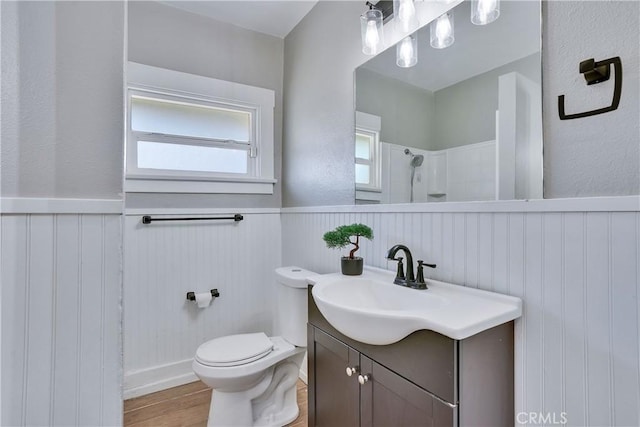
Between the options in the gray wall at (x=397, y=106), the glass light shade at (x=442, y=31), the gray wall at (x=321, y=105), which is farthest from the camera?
the gray wall at (x=321, y=105)

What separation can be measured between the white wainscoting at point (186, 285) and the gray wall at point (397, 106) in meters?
1.14

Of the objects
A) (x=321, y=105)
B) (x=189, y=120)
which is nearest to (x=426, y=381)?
(x=321, y=105)

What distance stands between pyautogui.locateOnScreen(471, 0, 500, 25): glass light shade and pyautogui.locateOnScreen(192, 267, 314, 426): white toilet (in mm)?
1318

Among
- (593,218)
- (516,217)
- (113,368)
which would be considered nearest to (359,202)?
(516,217)

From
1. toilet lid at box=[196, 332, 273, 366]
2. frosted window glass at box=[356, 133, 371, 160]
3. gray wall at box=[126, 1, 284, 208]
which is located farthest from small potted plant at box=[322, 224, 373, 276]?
gray wall at box=[126, 1, 284, 208]

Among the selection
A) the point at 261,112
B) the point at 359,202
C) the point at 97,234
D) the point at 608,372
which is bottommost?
the point at 608,372

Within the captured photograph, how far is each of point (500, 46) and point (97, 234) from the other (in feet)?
4.38

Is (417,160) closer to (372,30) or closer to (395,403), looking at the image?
(372,30)

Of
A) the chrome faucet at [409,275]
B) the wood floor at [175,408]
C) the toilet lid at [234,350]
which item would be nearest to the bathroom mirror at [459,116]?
the chrome faucet at [409,275]

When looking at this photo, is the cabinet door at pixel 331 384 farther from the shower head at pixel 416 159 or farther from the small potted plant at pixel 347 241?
the shower head at pixel 416 159

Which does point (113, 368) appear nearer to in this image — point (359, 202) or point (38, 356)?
point (38, 356)

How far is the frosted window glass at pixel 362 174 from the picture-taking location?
1.60m

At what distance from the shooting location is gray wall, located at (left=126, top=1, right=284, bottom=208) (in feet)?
6.39

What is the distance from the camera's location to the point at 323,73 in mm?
1930
